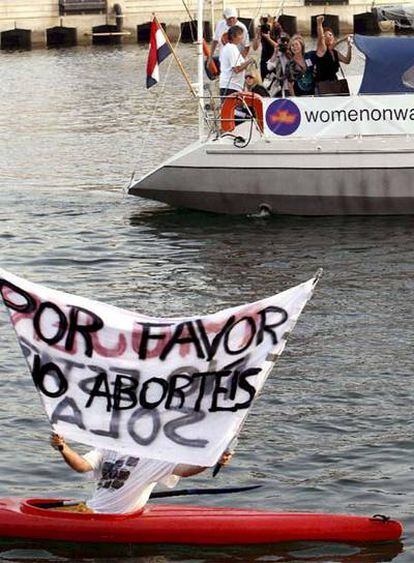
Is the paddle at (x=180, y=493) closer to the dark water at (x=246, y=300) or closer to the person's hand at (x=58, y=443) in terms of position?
the dark water at (x=246, y=300)

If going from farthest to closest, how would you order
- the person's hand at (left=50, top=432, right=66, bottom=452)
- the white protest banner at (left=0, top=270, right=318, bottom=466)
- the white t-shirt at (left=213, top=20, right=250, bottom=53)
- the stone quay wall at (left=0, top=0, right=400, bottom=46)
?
1. the stone quay wall at (left=0, top=0, right=400, bottom=46)
2. the white t-shirt at (left=213, top=20, right=250, bottom=53)
3. the white protest banner at (left=0, top=270, right=318, bottom=466)
4. the person's hand at (left=50, top=432, right=66, bottom=452)

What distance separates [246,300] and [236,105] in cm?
531

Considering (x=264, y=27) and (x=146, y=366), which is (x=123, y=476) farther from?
(x=264, y=27)

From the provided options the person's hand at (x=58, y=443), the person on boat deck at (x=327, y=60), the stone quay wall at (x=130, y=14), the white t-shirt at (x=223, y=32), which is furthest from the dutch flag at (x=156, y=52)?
the stone quay wall at (x=130, y=14)

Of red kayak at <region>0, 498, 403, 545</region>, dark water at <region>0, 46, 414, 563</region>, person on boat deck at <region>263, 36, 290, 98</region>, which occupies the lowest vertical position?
dark water at <region>0, 46, 414, 563</region>

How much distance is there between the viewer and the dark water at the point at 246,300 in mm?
14727

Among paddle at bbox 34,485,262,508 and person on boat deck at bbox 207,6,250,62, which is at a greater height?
person on boat deck at bbox 207,6,250,62

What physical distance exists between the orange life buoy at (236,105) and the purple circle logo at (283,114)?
16 cm

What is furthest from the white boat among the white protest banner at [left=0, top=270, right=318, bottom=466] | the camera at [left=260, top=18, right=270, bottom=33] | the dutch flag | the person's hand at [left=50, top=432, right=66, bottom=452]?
the person's hand at [left=50, top=432, right=66, bottom=452]

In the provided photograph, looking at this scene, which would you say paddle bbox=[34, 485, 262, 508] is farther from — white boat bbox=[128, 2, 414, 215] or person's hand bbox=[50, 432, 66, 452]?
white boat bbox=[128, 2, 414, 215]

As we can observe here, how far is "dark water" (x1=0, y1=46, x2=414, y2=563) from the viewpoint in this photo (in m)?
14.7

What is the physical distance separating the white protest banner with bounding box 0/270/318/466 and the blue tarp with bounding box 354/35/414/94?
48.8ft

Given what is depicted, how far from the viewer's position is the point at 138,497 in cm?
1299

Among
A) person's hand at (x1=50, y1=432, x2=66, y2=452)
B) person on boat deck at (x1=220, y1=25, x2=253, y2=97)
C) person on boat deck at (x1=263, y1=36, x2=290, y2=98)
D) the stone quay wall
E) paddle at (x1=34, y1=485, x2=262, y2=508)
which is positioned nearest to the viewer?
person's hand at (x1=50, y1=432, x2=66, y2=452)
